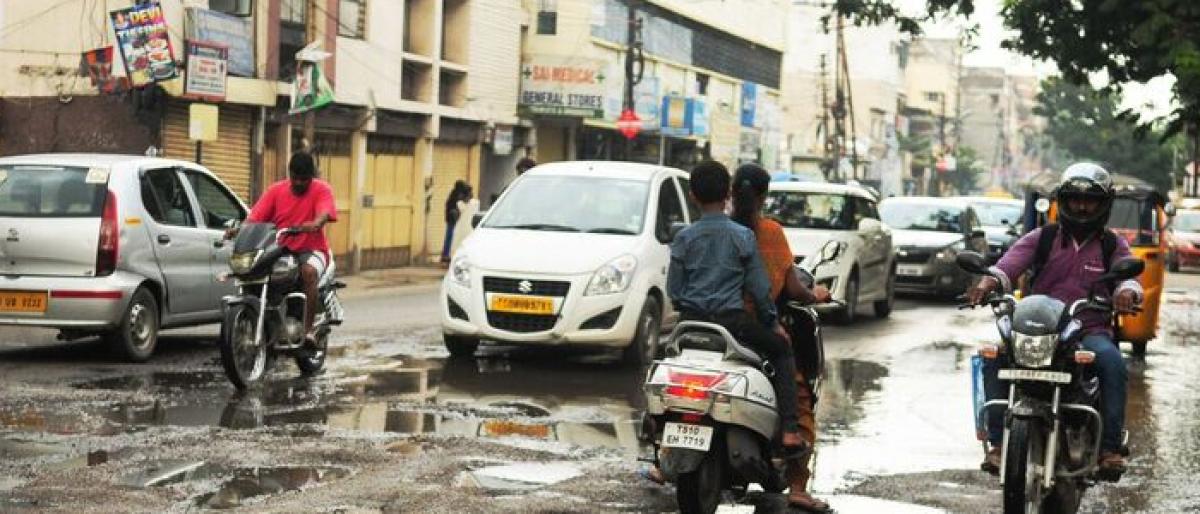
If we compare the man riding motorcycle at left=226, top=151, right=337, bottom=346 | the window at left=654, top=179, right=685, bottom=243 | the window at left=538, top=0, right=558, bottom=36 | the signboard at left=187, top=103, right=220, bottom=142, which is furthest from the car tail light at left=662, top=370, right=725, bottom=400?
the window at left=538, top=0, right=558, bottom=36

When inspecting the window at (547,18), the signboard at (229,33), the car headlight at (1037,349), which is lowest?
the car headlight at (1037,349)

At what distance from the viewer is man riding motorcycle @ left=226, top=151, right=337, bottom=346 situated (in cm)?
1228

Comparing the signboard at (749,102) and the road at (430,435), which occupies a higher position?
the signboard at (749,102)

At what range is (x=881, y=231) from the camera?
21.9 meters

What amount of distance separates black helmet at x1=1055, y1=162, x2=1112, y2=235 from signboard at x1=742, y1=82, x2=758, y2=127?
52.0 metres

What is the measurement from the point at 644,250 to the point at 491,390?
2.53 meters

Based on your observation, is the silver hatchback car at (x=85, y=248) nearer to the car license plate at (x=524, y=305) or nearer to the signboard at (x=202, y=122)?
the car license plate at (x=524, y=305)

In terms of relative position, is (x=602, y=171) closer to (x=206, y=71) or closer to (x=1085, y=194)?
(x=1085, y=194)

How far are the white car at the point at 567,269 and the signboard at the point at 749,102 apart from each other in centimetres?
4527

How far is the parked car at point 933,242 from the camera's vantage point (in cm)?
2572

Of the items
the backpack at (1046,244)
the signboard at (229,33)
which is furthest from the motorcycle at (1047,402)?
the signboard at (229,33)

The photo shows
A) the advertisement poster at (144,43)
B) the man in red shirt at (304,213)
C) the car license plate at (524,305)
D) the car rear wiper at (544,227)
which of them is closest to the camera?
the man in red shirt at (304,213)

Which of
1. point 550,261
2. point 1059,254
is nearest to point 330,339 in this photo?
point 550,261

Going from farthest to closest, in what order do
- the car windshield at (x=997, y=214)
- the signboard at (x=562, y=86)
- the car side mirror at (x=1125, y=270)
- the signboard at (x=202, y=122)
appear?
1. the signboard at (x=562, y=86)
2. the car windshield at (x=997, y=214)
3. the signboard at (x=202, y=122)
4. the car side mirror at (x=1125, y=270)
